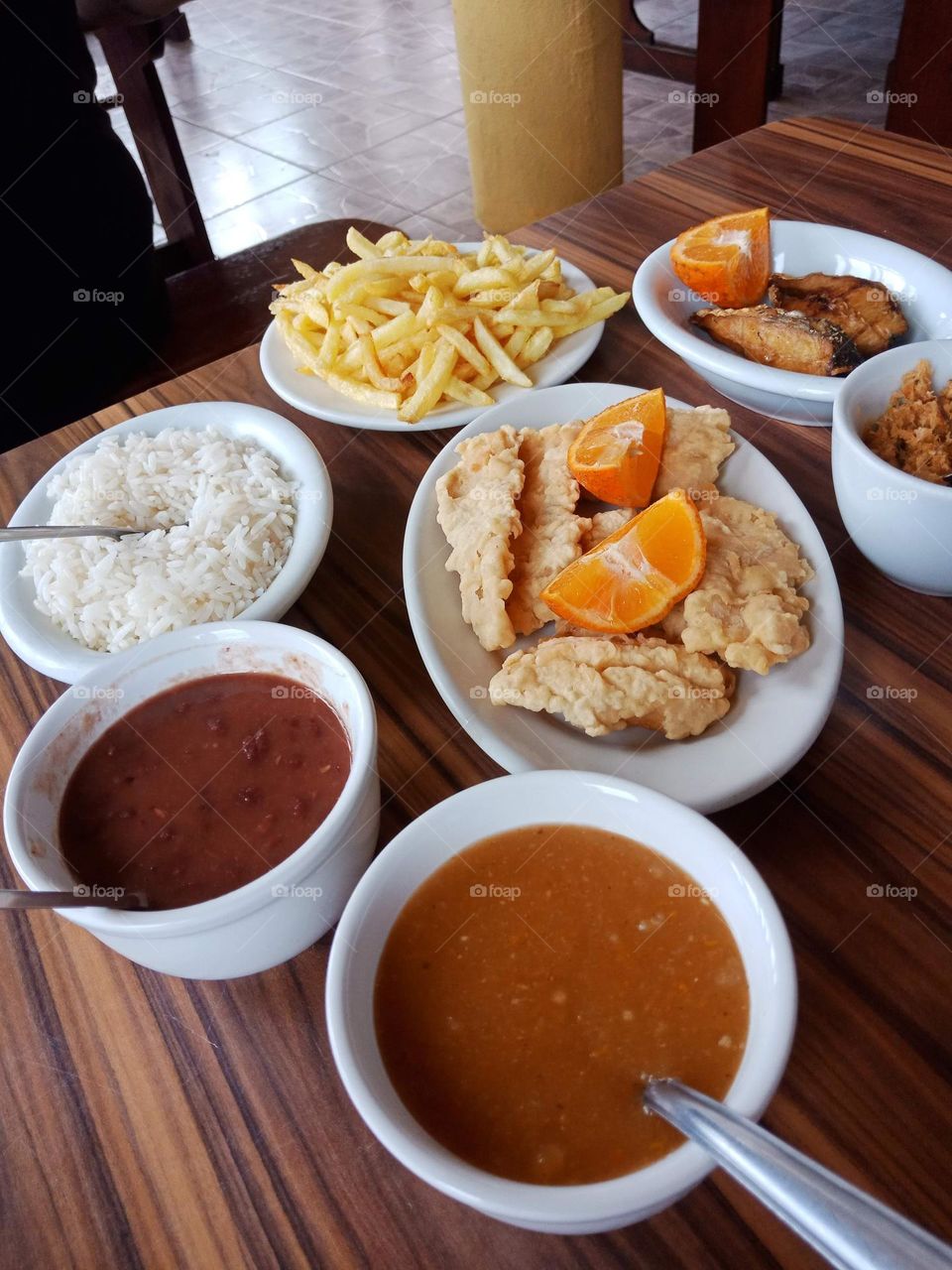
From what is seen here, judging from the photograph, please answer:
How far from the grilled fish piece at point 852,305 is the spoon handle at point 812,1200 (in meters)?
1.56

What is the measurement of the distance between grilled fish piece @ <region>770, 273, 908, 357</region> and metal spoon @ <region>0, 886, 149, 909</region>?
5.34 feet

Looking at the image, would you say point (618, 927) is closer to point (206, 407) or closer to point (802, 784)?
point (802, 784)

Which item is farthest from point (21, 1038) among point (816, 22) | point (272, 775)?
point (816, 22)

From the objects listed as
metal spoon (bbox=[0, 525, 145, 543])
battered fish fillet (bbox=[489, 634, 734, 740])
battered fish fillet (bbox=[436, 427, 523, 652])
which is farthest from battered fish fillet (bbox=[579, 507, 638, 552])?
metal spoon (bbox=[0, 525, 145, 543])

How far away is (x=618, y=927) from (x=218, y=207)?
21.8ft

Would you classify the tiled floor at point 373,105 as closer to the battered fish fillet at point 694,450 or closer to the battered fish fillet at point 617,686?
the battered fish fillet at point 694,450

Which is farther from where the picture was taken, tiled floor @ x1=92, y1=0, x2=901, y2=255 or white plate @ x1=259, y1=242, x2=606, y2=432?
tiled floor @ x1=92, y1=0, x2=901, y2=255

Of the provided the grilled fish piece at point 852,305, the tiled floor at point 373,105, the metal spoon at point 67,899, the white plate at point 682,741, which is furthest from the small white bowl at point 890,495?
the tiled floor at point 373,105

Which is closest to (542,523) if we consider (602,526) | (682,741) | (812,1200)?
(602,526)

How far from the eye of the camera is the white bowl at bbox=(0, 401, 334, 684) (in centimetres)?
145

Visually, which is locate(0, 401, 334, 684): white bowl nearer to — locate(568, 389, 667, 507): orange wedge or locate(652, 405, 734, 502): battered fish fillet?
locate(568, 389, 667, 507): orange wedge

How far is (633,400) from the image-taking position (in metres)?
1.64

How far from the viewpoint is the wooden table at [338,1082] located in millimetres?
932

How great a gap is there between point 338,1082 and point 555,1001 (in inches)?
12.5
